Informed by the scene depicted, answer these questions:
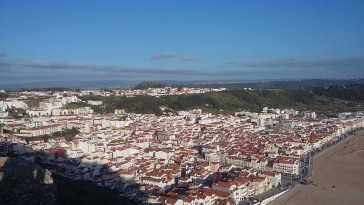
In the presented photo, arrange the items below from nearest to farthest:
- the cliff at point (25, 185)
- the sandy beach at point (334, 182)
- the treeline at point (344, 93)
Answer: the cliff at point (25, 185)
the sandy beach at point (334, 182)
the treeline at point (344, 93)

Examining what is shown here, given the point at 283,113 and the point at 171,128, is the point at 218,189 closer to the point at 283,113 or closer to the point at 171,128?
the point at 171,128

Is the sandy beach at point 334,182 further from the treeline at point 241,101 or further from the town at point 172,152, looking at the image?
the treeline at point 241,101

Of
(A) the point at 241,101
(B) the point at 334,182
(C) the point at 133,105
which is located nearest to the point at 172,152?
(B) the point at 334,182

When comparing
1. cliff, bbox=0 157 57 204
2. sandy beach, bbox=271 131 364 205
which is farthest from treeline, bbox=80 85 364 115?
cliff, bbox=0 157 57 204

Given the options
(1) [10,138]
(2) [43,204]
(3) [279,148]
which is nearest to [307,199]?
(3) [279,148]

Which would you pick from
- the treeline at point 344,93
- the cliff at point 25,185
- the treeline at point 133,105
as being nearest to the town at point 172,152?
the treeline at point 133,105

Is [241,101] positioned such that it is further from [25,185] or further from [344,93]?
[25,185]

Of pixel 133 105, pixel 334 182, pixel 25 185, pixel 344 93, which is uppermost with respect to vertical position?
pixel 25 185
